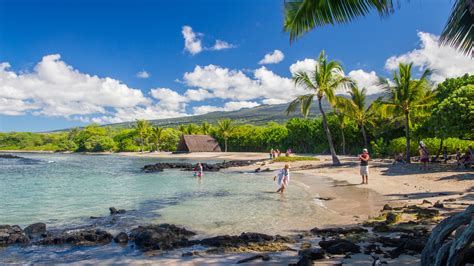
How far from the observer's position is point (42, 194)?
1944 centimetres

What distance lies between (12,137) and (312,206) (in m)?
132

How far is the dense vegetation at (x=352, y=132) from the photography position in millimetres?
21375

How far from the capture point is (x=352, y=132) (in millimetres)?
44562

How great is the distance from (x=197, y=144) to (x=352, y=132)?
3253 centimetres

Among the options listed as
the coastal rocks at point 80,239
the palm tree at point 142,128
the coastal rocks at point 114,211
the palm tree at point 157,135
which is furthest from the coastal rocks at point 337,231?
the palm tree at point 142,128

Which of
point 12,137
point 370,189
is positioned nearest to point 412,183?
point 370,189

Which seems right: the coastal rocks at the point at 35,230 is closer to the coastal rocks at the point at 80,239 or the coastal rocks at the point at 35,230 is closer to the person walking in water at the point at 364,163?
the coastal rocks at the point at 80,239

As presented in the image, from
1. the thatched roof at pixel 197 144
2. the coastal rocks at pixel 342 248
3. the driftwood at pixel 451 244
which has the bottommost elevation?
the coastal rocks at pixel 342 248

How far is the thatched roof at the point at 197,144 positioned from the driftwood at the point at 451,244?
64.3m

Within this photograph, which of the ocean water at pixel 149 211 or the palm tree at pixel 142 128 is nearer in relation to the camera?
the ocean water at pixel 149 211

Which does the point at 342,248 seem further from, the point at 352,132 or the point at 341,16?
the point at 352,132

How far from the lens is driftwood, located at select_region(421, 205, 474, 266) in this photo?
348 centimetres

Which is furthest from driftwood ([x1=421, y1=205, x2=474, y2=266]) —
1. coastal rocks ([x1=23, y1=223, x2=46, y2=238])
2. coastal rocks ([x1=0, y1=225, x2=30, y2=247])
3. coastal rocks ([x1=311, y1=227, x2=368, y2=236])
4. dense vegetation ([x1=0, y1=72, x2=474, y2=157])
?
dense vegetation ([x1=0, y1=72, x2=474, y2=157])

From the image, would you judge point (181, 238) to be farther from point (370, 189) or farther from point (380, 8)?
point (370, 189)
